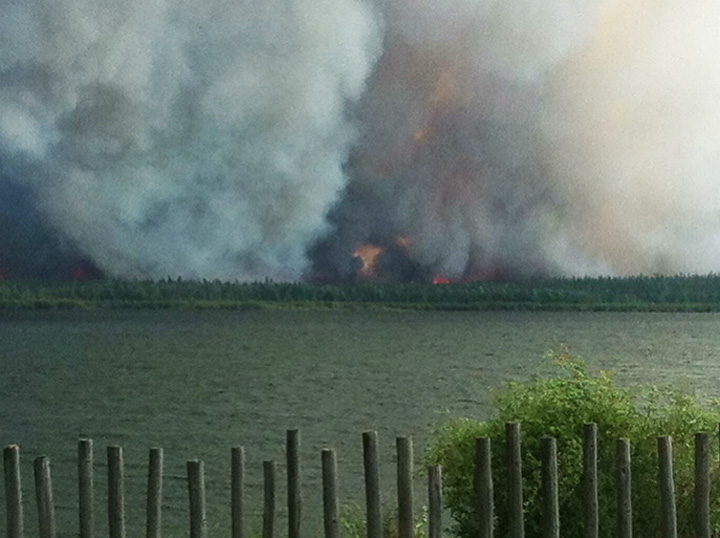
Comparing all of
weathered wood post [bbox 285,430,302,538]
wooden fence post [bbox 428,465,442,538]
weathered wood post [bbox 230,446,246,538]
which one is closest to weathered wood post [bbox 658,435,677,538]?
wooden fence post [bbox 428,465,442,538]

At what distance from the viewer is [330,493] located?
9.52 metres

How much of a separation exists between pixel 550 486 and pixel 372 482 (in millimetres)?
1399

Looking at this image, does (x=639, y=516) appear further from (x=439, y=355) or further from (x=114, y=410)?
(x=439, y=355)

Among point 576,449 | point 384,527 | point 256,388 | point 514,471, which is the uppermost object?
point 256,388

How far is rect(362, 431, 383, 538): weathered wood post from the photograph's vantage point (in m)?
9.49

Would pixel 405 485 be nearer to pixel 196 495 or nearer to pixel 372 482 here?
pixel 372 482

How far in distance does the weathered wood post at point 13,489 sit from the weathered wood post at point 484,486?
3507 mm

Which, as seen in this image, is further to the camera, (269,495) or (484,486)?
(269,495)

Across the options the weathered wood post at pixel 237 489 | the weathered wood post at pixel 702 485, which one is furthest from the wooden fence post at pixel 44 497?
the weathered wood post at pixel 702 485

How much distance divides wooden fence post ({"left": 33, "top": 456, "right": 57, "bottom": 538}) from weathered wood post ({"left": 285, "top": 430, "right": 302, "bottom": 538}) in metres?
1.83

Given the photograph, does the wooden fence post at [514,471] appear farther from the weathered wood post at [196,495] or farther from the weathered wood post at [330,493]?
the weathered wood post at [196,495]

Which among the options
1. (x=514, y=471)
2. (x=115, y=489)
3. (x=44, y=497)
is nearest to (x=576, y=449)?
(x=514, y=471)

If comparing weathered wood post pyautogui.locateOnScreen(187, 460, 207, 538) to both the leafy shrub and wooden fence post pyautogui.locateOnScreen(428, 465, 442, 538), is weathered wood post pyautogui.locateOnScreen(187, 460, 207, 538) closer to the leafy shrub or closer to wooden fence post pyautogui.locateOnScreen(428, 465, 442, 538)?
wooden fence post pyautogui.locateOnScreen(428, 465, 442, 538)

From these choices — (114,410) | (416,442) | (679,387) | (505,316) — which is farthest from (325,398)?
(505,316)
